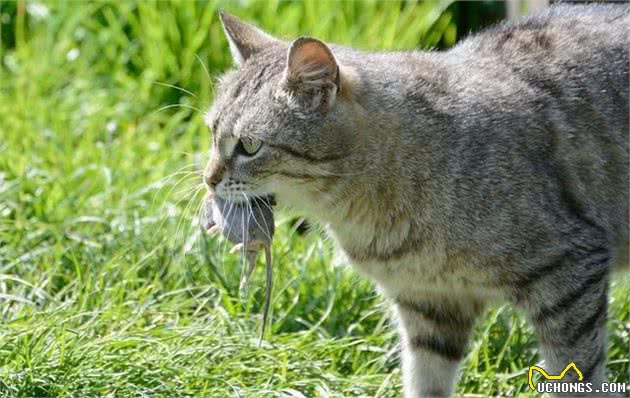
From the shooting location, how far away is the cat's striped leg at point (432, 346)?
4.19 meters

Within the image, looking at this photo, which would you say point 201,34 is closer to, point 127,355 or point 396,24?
point 396,24

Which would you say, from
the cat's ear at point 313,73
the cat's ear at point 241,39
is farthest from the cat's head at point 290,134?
the cat's ear at point 241,39

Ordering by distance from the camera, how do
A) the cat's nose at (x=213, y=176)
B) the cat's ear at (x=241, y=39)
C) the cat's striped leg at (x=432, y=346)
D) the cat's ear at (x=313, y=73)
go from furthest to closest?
the cat's striped leg at (x=432, y=346) < the cat's ear at (x=241, y=39) < the cat's nose at (x=213, y=176) < the cat's ear at (x=313, y=73)

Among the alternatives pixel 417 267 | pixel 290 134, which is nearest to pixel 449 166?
pixel 417 267

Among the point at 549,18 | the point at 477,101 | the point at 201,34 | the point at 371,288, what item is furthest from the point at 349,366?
the point at 201,34

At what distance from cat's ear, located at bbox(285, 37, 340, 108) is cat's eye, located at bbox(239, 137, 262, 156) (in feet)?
0.59

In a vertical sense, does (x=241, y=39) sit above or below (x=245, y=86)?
above

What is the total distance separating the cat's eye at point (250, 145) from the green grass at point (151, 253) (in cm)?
39

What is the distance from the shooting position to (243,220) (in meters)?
3.80

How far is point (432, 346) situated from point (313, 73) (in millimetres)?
1077

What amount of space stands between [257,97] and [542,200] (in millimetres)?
888

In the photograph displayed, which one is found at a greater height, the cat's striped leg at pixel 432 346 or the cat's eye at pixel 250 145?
the cat's eye at pixel 250 145

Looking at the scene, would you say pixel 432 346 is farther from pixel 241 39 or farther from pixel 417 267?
pixel 241 39

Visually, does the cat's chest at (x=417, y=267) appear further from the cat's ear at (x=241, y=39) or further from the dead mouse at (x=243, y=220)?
the cat's ear at (x=241, y=39)
